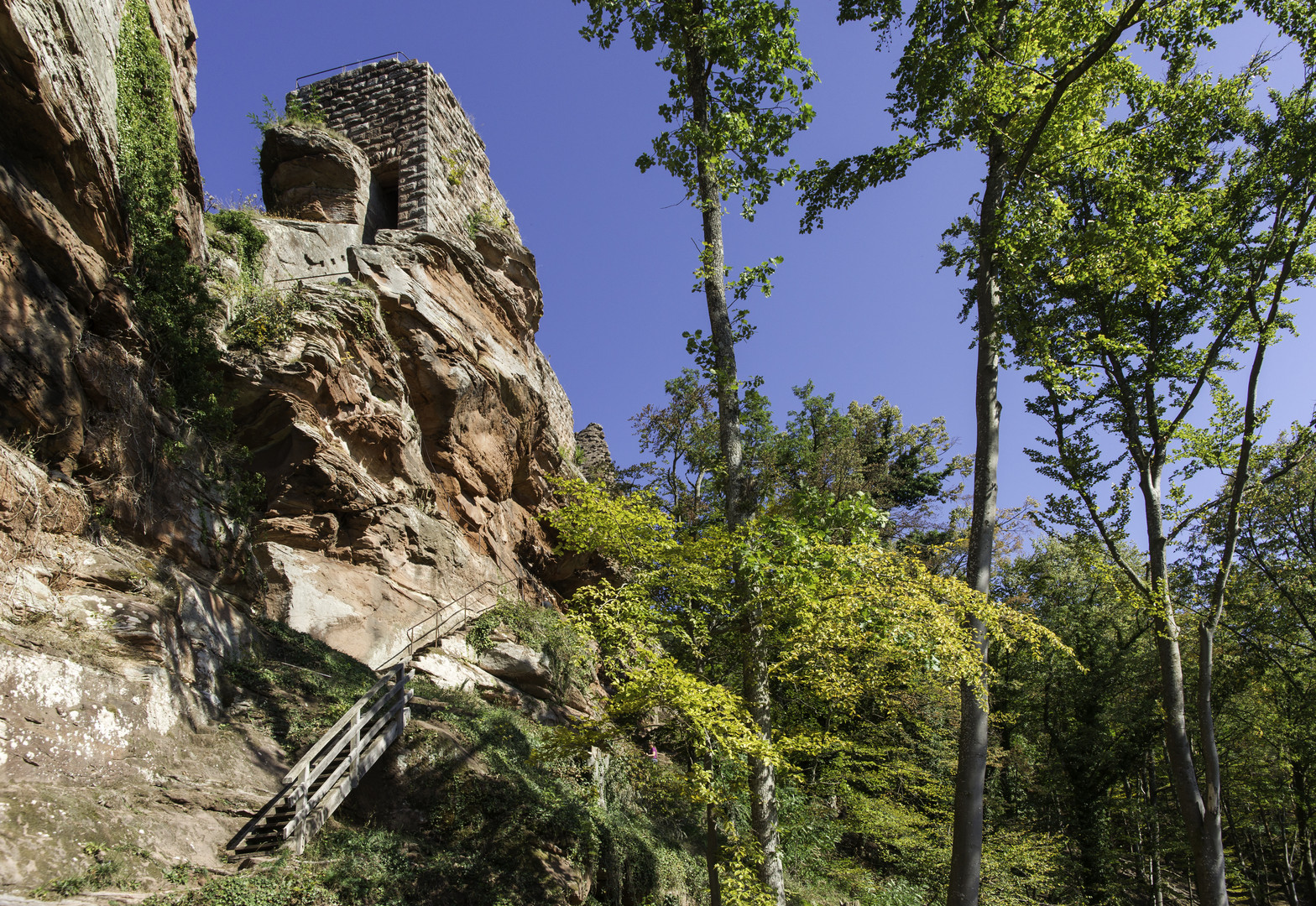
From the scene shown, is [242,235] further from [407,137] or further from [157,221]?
[407,137]

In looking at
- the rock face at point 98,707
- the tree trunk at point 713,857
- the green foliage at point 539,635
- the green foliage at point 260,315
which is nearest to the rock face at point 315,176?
the green foliage at point 260,315

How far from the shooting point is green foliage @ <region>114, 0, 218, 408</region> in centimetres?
899

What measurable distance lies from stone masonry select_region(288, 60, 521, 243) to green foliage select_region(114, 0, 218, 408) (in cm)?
684

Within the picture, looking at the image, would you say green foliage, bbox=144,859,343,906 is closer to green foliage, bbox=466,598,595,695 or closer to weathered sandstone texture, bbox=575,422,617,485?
green foliage, bbox=466,598,595,695

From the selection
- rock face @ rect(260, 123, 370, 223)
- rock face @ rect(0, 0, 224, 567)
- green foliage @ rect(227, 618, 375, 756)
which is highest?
rock face @ rect(260, 123, 370, 223)

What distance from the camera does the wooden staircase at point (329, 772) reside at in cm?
621

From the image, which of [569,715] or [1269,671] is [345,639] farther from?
[1269,671]

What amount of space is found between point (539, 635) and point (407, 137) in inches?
514

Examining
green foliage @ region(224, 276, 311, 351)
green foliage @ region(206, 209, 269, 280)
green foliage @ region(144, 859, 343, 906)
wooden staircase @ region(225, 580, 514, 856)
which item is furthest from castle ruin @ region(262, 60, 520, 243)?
green foliage @ region(144, 859, 343, 906)

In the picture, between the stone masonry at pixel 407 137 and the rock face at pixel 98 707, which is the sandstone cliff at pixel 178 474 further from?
the stone masonry at pixel 407 137

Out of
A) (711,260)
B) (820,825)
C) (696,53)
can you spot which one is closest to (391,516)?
(711,260)

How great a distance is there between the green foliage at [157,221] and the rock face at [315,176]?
5.94 meters

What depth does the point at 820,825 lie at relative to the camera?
1483 cm

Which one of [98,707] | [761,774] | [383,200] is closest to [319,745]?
[98,707]
